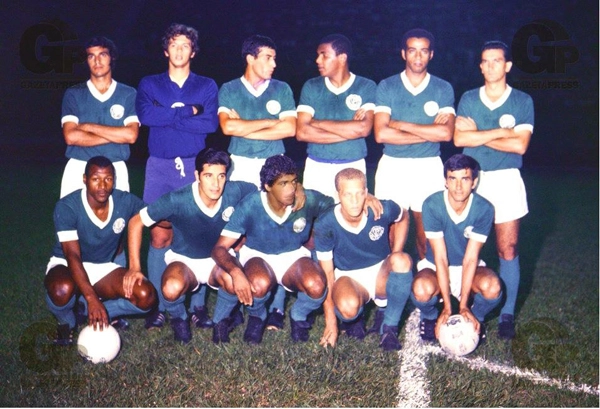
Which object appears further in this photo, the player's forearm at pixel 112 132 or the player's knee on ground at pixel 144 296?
the player's forearm at pixel 112 132

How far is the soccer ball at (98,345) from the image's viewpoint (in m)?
3.85

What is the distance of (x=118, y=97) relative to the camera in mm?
4727

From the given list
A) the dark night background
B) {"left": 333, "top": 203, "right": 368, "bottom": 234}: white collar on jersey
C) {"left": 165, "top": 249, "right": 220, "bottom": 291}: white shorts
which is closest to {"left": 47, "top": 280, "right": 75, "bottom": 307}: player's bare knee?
{"left": 165, "top": 249, "right": 220, "bottom": 291}: white shorts

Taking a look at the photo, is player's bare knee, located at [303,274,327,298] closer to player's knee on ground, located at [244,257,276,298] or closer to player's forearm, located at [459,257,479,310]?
player's knee on ground, located at [244,257,276,298]

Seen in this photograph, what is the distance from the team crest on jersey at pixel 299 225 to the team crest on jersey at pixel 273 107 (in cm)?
78

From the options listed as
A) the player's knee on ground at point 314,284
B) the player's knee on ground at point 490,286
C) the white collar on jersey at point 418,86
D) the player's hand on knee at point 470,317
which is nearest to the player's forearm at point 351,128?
the white collar on jersey at point 418,86

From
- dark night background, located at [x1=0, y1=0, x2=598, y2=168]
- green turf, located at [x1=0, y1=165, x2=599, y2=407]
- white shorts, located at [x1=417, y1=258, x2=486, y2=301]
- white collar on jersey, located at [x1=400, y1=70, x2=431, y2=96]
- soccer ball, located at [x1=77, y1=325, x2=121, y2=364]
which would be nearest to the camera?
green turf, located at [x1=0, y1=165, x2=599, y2=407]

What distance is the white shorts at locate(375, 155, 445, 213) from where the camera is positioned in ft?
15.5

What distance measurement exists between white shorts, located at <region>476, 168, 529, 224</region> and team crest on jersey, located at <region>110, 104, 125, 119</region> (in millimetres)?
2345

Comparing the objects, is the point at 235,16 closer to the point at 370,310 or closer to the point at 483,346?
the point at 370,310

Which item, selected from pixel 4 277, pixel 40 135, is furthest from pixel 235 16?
pixel 4 277

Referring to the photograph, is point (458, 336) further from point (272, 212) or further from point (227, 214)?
point (227, 214)

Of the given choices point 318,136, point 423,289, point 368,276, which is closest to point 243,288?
point 368,276

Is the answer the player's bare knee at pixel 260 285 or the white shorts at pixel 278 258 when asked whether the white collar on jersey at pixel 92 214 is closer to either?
the white shorts at pixel 278 258
